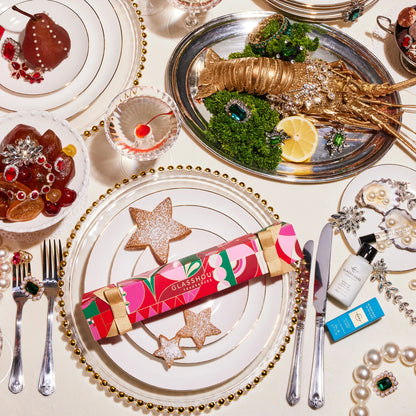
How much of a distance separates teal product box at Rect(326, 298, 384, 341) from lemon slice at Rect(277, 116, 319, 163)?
0.41 meters

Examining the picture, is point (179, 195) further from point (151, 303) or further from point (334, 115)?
point (334, 115)

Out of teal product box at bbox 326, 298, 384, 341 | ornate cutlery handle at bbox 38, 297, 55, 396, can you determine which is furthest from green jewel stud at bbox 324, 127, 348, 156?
ornate cutlery handle at bbox 38, 297, 55, 396

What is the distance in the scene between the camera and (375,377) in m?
1.19

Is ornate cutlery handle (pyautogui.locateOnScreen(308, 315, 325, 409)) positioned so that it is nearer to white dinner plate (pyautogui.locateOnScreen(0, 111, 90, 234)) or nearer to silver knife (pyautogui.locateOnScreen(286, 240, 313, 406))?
silver knife (pyautogui.locateOnScreen(286, 240, 313, 406))

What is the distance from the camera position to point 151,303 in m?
1.02

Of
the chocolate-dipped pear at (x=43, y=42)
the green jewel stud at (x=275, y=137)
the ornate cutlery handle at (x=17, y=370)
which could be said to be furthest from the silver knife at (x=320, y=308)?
the chocolate-dipped pear at (x=43, y=42)

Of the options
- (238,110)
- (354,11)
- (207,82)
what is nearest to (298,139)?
(238,110)

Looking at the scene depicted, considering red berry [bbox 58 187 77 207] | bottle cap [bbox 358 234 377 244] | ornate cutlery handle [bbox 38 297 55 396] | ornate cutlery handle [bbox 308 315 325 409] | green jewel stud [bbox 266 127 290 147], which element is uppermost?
green jewel stud [bbox 266 127 290 147]

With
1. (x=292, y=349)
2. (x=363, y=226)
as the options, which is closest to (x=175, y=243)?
(x=292, y=349)

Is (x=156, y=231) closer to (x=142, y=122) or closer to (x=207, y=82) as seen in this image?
(x=142, y=122)

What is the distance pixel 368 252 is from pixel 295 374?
1.16 feet

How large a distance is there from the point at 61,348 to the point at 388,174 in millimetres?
936

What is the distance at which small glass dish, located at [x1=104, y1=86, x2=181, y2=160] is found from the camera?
45.4 inches

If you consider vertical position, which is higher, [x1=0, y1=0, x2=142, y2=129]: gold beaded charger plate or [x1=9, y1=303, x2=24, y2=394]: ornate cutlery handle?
[x1=0, y1=0, x2=142, y2=129]: gold beaded charger plate
